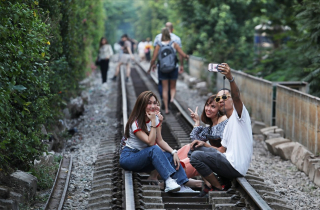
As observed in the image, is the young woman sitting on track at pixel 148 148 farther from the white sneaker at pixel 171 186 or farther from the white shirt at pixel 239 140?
the white shirt at pixel 239 140

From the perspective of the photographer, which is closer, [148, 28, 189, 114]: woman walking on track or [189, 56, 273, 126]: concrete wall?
[189, 56, 273, 126]: concrete wall

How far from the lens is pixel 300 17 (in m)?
12.5

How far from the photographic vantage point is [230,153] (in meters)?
6.38

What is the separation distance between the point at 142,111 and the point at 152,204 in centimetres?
130

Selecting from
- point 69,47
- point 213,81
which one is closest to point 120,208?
point 69,47

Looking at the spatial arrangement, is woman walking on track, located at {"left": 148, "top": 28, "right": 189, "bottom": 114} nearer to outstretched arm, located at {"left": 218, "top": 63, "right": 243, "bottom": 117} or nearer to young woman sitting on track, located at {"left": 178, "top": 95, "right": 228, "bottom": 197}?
young woman sitting on track, located at {"left": 178, "top": 95, "right": 228, "bottom": 197}

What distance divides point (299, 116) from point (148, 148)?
4435 millimetres

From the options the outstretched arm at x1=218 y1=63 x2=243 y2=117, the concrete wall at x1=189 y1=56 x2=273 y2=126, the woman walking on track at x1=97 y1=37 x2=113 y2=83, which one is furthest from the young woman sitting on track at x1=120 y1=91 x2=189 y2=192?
the woman walking on track at x1=97 y1=37 x2=113 y2=83

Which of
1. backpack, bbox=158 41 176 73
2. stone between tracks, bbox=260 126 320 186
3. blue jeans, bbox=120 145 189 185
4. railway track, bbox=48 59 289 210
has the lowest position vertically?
stone between tracks, bbox=260 126 320 186

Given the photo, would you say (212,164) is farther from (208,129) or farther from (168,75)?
(168,75)

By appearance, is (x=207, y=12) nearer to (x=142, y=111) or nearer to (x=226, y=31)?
(x=226, y=31)

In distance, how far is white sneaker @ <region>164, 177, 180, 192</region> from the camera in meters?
6.31

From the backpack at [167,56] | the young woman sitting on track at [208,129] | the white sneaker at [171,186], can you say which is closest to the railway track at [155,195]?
the white sneaker at [171,186]

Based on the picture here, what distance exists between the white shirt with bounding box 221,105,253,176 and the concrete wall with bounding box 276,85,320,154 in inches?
Answer: 115
